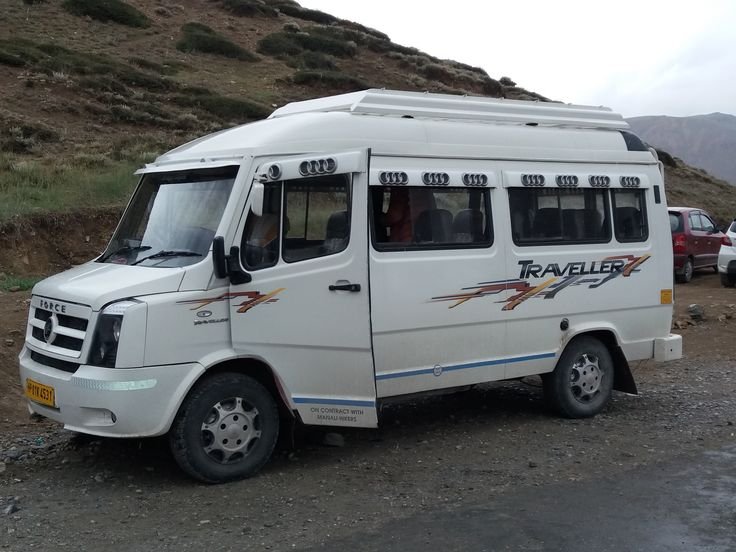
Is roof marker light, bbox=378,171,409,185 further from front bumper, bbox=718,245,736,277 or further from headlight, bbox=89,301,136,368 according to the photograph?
front bumper, bbox=718,245,736,277

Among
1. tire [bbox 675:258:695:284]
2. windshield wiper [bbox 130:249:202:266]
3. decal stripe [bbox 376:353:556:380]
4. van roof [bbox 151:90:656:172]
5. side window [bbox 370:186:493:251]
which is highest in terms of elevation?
van roof [bbox 151:90:656:172]

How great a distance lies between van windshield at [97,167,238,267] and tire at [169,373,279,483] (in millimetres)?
970

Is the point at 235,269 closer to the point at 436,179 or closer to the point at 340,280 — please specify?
the point at 340,280

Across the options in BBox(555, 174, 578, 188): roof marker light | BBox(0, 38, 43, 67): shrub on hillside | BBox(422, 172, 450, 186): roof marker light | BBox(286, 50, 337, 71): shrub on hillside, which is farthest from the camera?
BBox(286, 50, 337, 71): shrub on hillside

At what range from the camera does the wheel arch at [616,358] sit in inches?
327

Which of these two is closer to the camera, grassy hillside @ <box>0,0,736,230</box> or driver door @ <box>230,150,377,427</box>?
driver door @ <box>230,150,377,427</box>

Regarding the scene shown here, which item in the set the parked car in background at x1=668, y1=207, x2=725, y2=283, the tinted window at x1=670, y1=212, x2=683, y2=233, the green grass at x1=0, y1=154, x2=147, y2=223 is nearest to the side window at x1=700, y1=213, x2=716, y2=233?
the parked car in background at x1=668, y1=207, x2=725, y2=283

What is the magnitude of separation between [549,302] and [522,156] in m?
1.35

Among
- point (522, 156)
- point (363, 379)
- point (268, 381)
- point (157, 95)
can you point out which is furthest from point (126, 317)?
point (157, 95)

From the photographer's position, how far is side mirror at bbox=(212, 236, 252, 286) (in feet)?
19.7

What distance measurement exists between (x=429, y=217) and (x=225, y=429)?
2.41m

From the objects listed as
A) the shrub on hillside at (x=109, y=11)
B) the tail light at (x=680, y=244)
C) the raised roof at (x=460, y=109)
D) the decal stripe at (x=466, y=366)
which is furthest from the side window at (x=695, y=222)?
the shrub on hillside at (x=109, y=11)

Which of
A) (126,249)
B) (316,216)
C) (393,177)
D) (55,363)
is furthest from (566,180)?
(55,363)

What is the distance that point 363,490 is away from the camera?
6211mm
